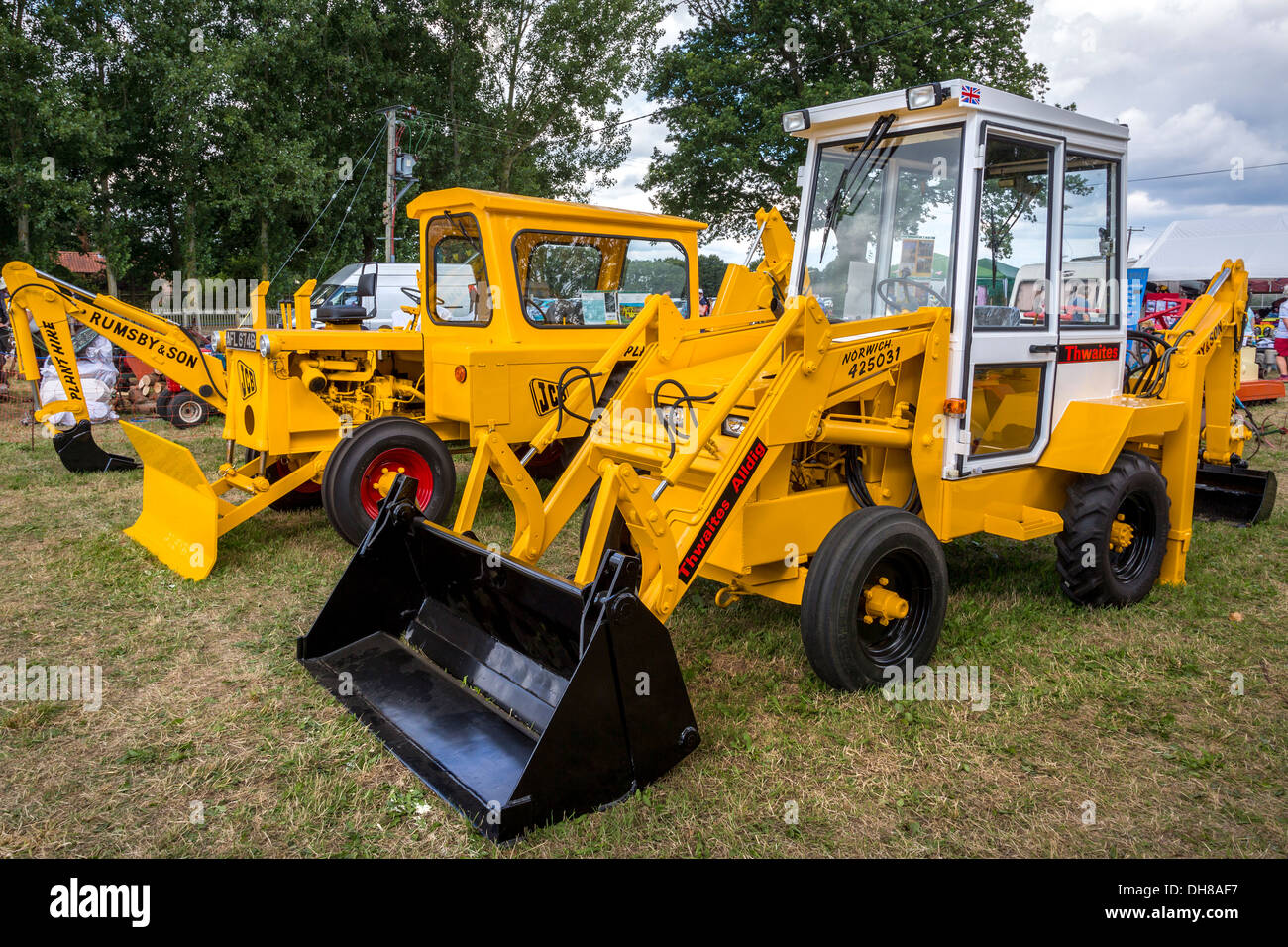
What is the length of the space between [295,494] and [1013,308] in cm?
547

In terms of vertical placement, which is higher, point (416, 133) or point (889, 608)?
point (416, 133)

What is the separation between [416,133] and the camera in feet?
80.4

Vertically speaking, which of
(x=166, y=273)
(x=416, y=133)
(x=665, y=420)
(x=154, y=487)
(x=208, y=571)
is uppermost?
(x=416, y=133)

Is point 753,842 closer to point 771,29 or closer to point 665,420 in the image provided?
point 665,420

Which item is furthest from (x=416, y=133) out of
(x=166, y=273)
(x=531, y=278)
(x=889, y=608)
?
(x=889, y=608)

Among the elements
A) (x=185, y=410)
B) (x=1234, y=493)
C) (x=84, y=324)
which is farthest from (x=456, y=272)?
(x=185, y=410)

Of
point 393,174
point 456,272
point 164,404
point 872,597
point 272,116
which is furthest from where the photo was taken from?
point 272,116

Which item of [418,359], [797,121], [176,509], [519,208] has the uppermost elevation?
[797,121]

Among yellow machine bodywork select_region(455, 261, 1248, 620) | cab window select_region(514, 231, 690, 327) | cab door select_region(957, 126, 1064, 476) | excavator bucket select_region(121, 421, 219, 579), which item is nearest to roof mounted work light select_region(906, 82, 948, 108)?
cab door select_region(957, 126, 1064, 476)

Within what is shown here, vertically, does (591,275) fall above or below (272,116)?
below

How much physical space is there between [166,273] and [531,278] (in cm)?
1923

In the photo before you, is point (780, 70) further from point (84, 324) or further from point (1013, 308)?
point (1013, 308)

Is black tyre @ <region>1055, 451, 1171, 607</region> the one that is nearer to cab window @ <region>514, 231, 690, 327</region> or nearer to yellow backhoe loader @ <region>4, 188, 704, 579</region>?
yellow backhoe loader @ <region>4, 188, 704, 579</region>

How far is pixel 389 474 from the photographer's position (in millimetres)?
6199
